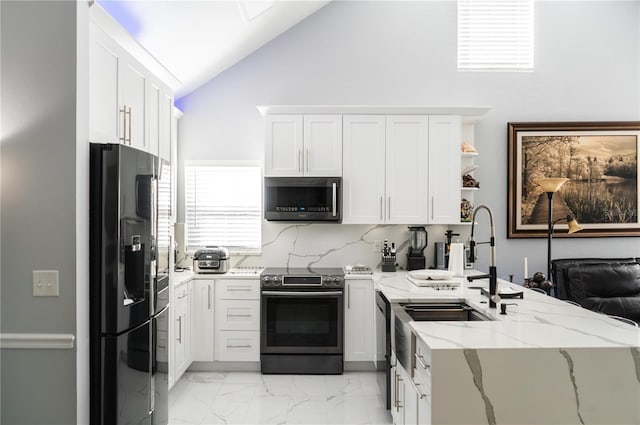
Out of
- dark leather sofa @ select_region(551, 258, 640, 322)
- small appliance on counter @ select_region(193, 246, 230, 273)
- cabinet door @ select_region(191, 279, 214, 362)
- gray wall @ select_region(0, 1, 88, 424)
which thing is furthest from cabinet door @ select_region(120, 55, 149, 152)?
dark leather sofa @ select_region(551, 258, 640, 322)

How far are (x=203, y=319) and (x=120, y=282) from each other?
1.98 metres

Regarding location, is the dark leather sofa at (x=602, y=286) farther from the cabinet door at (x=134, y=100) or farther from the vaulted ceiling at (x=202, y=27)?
the cabinet door at (x=134, y=100)

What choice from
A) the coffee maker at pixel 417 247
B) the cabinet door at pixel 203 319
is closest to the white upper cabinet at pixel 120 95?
the cabinet door at pixel 203 319

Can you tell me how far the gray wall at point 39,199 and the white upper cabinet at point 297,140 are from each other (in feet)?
7.44

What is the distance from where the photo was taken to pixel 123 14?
2779 mm

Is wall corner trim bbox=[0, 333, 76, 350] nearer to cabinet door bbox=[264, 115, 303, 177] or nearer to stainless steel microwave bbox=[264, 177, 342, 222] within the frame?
stainless steel microwave bbox=[264, 177, 342, 222]

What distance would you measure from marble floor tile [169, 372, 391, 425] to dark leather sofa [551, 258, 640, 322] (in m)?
2.08

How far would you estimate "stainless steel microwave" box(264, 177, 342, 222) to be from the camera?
13.5 feet

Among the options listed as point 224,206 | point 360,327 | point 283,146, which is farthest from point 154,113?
point 360,327

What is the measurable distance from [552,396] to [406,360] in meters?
0.74

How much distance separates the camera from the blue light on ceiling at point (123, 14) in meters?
2.64

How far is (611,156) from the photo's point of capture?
179 inches

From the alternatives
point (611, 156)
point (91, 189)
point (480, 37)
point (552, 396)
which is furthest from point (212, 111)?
point (611, 156)

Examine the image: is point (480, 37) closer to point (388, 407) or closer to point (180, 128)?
point (180, 128)
